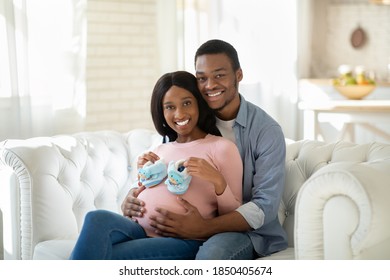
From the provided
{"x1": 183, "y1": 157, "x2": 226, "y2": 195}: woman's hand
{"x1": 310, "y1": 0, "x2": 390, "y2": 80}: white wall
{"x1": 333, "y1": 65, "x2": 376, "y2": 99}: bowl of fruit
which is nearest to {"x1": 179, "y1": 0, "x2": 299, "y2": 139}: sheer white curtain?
{"x1": 310, "y1": 0, "x2": 390, "y2": 80}: white wall

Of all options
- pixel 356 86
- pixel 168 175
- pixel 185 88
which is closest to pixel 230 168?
pixel 168 175

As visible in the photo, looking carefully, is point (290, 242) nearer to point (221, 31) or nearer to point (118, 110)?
point (118, 110)

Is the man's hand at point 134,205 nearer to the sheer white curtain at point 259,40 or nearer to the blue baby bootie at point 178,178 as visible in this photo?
the blue baby bootie at point 178,178

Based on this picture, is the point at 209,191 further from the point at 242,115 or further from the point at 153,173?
the point at 242,115

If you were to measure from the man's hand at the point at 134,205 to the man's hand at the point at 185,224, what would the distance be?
103 millimetres

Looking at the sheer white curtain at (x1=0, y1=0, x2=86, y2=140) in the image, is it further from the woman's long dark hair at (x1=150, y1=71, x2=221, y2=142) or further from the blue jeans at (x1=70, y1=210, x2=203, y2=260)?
the blue jeans at (x1=70, y1=210, x2=203, y2=260)

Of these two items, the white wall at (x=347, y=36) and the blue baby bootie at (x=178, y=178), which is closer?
the blue baby bootie at (x=178, y=178)

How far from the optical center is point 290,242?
237cm

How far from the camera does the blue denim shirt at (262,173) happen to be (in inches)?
82.7

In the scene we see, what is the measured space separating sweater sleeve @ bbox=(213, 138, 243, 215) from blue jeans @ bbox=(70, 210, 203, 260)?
0.18m

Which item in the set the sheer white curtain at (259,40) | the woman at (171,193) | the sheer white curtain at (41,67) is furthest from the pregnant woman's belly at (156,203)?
the sheer white curtain at (259,40)

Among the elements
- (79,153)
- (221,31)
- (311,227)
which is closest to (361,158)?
(311,227)

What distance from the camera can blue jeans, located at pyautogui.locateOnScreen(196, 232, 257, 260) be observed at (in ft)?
6.31
